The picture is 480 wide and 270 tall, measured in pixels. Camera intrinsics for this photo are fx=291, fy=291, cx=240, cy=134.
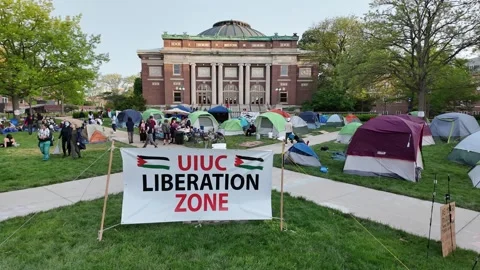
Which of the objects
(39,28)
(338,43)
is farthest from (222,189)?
(338,43)

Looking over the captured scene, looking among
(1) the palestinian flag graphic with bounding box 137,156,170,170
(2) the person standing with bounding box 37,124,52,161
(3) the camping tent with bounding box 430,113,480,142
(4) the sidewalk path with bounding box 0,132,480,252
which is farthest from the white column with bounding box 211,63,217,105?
(1) the palestinian flag graphic with bounding box 137,156,170,170

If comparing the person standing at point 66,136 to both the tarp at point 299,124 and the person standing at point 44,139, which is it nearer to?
the person standing at point 44,139

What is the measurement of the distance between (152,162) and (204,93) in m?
52.8

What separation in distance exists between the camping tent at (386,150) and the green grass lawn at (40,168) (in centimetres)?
811

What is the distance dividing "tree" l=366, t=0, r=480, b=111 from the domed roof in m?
39.9

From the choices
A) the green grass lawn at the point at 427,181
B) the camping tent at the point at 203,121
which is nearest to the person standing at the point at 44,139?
the green grass lawn at the point at 427,181

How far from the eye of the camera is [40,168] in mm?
10016

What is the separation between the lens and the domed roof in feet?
210

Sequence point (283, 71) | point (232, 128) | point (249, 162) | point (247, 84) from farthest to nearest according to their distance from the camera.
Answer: point (247, 84), point (283, 71), point (232, 128), point (249, 162)

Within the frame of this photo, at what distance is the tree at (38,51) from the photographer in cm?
2470

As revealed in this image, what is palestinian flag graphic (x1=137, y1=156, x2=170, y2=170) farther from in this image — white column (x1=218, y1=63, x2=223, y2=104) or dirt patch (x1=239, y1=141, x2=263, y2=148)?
white column (x1=218, y1=63, x2=223, y2=104)

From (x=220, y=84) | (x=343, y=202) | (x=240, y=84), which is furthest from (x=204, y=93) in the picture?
(x=343, y=202)

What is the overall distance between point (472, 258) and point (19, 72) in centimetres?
3039

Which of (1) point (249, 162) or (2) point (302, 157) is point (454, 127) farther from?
(1) point (249, 162)
